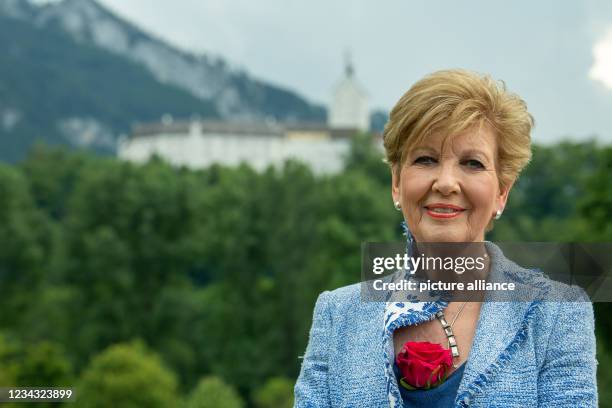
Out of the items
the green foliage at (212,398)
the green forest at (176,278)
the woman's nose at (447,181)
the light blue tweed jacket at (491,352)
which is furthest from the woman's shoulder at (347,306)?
the green forest at (176,278)

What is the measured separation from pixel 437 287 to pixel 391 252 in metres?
0.12

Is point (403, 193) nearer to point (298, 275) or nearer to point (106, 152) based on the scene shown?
point (298, 275)

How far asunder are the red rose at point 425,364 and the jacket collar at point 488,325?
0.03 metres

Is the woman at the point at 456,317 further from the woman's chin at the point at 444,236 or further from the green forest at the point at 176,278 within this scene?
the green forest at the point at 176,278

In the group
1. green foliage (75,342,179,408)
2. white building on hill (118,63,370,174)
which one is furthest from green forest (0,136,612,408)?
white building on hill (118,63,370,174)

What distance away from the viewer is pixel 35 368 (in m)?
34.7

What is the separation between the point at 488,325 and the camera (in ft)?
6.95

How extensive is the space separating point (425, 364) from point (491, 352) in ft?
0.38

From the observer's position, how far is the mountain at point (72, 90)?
145 m

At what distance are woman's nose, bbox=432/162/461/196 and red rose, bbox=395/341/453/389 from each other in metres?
0.27

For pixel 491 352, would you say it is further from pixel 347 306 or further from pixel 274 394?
pixel 274 394

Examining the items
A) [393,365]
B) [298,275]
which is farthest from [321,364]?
[298,275]

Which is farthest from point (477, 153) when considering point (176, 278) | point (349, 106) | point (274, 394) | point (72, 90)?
point (72, 90)

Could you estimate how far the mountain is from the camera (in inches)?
5694
